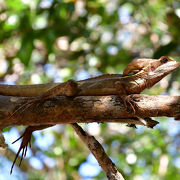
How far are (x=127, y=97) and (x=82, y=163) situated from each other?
12.1ft

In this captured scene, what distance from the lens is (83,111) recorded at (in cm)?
313

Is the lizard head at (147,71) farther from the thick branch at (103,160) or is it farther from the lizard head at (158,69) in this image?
the thick branch at (103,160)

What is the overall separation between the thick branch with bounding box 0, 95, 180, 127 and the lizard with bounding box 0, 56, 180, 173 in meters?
0.08

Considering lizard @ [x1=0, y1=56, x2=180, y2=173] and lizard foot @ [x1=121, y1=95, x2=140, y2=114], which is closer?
lizard foot @ [x1=121, y1=95, x2=140, y2=114]

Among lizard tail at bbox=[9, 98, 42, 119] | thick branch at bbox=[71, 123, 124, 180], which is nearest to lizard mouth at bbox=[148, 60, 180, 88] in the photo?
thick branch at bbox=[71, 123, 124, 180]

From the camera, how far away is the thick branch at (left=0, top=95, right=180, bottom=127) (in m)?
3.10

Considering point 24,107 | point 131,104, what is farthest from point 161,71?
point 24,107

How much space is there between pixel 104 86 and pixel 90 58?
3.89 m

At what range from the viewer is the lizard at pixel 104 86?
11.2 feet

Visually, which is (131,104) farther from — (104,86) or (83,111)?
(104,86)

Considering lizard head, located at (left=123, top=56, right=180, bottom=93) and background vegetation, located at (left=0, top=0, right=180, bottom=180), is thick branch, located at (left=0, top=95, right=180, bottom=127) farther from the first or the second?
background vegetation, located at (left=0, top=0, right=180, bottom=180)

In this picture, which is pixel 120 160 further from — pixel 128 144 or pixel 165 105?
pixel 165 105

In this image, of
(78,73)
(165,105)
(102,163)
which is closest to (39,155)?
(78,73)

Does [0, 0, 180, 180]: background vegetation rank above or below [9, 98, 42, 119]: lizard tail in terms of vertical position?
below
